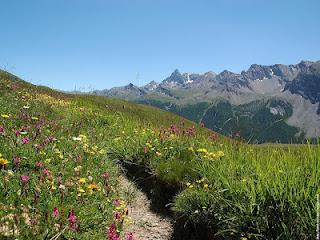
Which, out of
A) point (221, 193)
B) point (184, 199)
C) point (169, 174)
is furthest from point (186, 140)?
point (221, 193)

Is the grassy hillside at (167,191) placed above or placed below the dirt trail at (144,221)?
above

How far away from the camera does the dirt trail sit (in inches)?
301

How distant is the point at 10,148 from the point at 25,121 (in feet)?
13.6

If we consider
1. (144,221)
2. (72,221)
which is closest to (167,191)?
(144,221)

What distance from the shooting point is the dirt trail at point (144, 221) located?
7637 millimetres

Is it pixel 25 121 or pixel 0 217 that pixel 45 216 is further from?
pixel 25 121

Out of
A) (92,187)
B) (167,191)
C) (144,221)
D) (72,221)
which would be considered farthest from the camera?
(167,191)

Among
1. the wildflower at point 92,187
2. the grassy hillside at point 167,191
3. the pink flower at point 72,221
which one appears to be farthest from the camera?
the wildflower at point 92,187

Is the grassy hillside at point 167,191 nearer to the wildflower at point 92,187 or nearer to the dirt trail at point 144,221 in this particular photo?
the wildflower at point 92,187

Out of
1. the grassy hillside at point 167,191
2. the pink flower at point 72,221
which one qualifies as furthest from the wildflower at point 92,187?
the pink flower at point 72,221

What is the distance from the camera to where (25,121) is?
12.2 meters

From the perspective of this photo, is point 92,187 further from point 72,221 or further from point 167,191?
point 167,191

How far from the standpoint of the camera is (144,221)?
839 cm

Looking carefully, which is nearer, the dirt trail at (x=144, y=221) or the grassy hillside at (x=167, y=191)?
the grassy hillside at (x=167, y=191)
